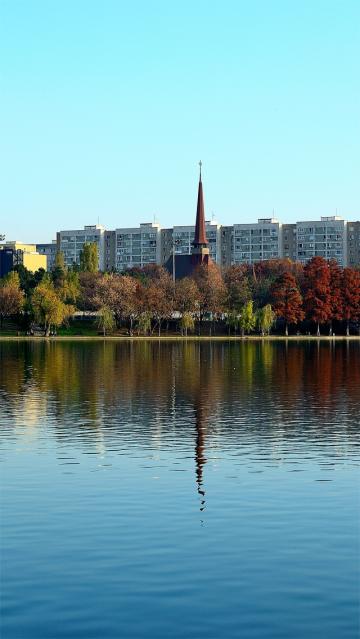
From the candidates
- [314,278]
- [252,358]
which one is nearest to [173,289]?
[314,278]

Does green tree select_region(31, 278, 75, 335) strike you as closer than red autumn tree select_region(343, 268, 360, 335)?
Yes

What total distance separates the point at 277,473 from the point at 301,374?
4164 cm

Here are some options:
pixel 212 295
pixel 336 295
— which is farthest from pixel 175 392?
pixel 212 295

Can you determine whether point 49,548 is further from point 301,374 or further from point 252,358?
point 252,358

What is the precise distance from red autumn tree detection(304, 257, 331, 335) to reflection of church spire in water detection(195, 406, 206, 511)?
102245 millimetres

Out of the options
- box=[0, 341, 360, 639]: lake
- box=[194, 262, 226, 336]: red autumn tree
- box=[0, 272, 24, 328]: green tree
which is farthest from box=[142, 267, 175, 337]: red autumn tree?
box=[0, 341, 360, 639]: lake

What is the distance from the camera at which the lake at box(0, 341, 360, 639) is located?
619 inches

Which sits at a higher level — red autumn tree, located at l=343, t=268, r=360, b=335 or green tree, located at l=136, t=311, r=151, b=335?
red autumn tree, located at l=343, t=268, r=360, b=335

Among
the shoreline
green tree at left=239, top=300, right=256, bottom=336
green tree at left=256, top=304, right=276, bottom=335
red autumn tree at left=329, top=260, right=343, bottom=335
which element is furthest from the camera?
red autumn tree at left=329, top=260, right=343, bottom=335

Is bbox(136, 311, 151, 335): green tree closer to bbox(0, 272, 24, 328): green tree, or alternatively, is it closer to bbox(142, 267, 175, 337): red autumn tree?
bbox(142, 267, 175, 337): red autumn tree

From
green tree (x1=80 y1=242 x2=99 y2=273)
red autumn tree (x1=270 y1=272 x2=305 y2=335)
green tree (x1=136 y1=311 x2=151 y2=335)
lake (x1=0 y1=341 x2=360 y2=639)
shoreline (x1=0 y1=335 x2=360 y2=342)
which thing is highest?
green tree (x1=80 y1=242 x2=99 y2=273)

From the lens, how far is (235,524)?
70.6 feet

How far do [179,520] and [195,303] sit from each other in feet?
420

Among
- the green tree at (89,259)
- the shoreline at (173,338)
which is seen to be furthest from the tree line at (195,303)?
the green tree at (89,259)
